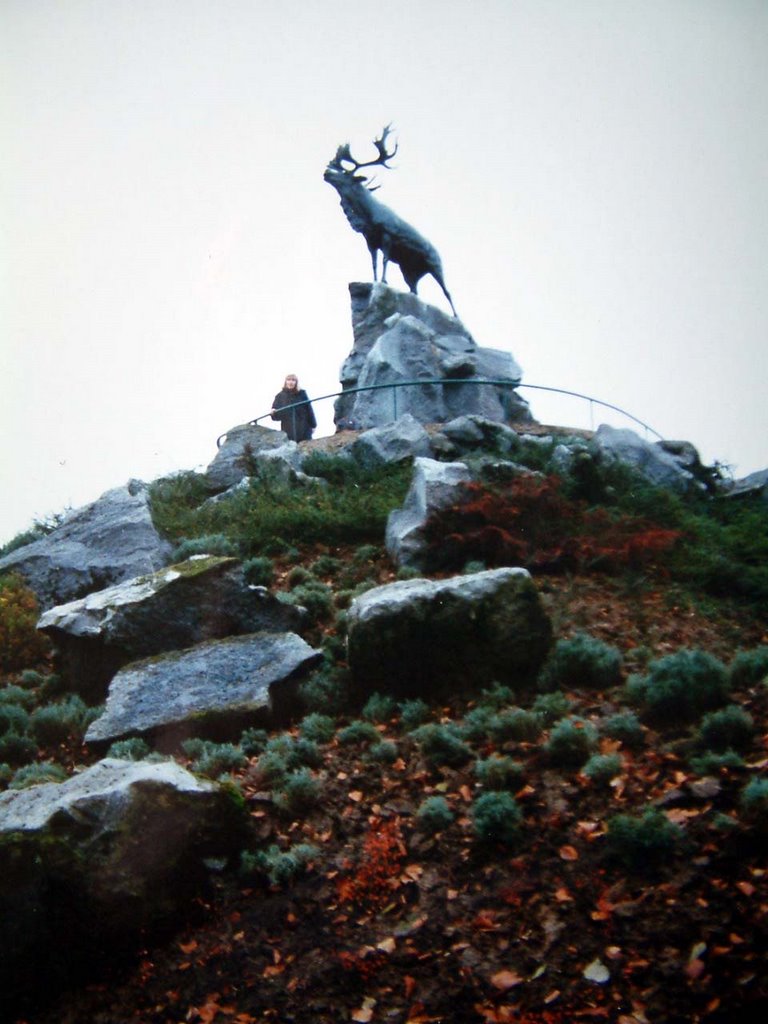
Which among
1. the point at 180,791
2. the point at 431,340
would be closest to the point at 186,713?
the point at 180,791

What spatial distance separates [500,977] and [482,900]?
659 millimetres

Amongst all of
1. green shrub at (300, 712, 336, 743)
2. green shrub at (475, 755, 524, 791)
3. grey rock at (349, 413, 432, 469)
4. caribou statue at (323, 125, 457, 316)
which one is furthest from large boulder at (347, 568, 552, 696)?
caribou statue at (323, 125, 457, 316)

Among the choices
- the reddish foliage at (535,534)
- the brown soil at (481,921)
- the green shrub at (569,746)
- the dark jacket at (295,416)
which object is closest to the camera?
the brown soil at (481,921)

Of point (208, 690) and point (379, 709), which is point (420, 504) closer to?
point (379, 709)

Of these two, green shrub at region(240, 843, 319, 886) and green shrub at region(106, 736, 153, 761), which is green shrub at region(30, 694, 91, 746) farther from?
green shrub at region(240, 843, 319, 886)

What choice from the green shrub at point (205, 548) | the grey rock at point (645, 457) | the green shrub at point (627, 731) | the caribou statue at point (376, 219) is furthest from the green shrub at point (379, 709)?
the caribou statue at point (376, 219)

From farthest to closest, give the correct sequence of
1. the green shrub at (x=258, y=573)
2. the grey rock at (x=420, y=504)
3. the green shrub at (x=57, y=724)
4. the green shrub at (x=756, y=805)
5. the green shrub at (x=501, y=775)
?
the green shrub at (x=258, y=573) < the grey rock at (x=420, y=504) < the green shrub at (x=57, y=724) < the green shrub at (x=501, y=775) < the green shrub at (x=756, y=805)

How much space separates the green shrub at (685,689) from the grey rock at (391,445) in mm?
8143

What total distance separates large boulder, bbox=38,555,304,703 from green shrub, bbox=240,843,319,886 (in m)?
3.45

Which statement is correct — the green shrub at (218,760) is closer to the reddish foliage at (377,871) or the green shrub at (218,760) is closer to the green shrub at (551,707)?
the reddish foliage at (377,871)

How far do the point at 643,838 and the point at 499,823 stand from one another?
3.11 ft

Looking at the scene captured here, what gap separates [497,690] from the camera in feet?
25.9

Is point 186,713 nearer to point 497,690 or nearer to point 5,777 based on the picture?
point 5,777

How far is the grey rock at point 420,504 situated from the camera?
10942 millimetres
